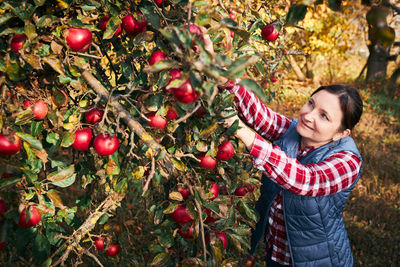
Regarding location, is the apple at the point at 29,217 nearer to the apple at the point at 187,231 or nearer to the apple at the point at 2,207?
the apple at the point at 2,207

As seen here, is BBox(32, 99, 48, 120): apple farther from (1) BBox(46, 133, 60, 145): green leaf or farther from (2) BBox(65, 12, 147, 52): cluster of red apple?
(2) BBox(65, 12, 147, 52): cluster of red apple

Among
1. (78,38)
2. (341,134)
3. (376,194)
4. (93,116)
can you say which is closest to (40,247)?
(93,116)

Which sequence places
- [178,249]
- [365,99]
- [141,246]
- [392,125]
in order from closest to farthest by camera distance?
1. [178,249]
2. [141,246]
3. [392,125]
4. [365,99]

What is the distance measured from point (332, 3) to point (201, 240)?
70 centimetres

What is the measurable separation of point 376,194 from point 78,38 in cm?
389

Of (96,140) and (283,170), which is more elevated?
(96,140)

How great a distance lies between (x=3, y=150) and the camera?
0.79 metres

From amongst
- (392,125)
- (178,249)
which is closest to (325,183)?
(178,249)

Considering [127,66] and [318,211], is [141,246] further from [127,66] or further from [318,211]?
[127,66]

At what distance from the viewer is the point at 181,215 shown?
Result: 1009mm

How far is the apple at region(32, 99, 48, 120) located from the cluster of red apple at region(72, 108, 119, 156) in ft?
0.36

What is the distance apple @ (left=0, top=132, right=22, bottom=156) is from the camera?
79cm

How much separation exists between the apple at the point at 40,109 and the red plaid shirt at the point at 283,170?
2.68ft

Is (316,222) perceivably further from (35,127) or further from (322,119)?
(35,127)
